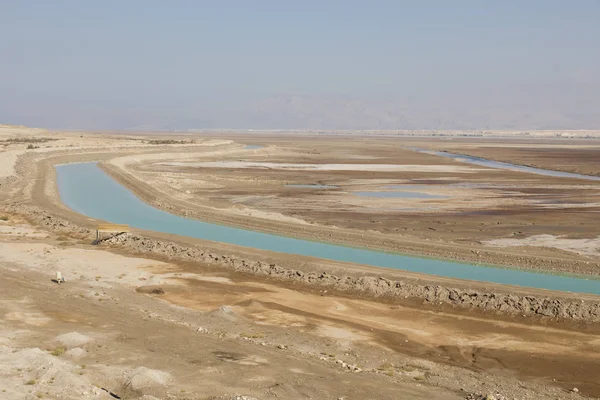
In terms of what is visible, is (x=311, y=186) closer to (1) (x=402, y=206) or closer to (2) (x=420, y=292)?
(1) (x=402, y=206)

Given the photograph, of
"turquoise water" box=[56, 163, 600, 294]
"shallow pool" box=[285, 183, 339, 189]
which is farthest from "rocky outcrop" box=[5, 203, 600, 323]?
"shallow pool" box=[285, 183, 339, 189]

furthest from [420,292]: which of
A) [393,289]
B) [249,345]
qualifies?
[249,345]

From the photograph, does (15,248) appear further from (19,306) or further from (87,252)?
(19,306)

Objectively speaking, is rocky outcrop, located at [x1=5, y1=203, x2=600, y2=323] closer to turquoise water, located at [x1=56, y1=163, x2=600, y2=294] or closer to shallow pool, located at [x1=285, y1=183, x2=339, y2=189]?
turquoise water, located at [x1=56, y1=163, x2=600, y2=294]

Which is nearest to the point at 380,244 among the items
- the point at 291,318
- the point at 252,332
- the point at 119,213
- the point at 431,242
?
the point at 431,242

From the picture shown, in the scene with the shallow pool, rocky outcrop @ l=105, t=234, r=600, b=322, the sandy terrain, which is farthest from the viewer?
the shallow pool

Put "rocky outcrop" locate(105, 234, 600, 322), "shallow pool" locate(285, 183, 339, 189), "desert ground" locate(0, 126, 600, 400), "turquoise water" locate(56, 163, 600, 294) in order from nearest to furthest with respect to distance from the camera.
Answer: "desert ground" locate(0, 126, 600, 400)
"rocky outcrop" locate(105, 234, 600, 322)
"turquoise water" locate(56, 163, 600, 294)
"shallow pool" locate(285, 183, 339, 189)

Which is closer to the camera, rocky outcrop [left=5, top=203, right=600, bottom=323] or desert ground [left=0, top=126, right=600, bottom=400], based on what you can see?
desert ground [left=0, top=126, right=600, bottom=400]
